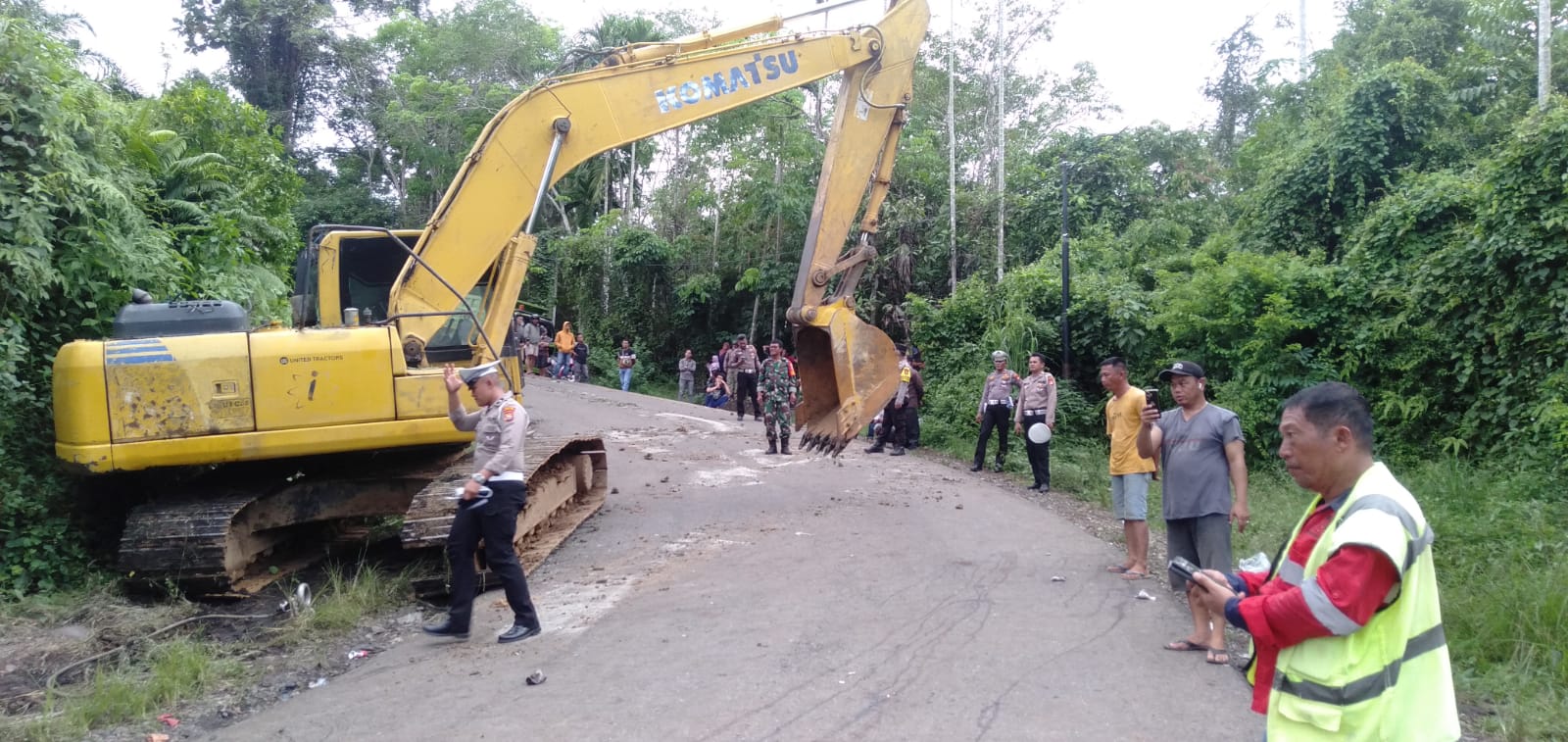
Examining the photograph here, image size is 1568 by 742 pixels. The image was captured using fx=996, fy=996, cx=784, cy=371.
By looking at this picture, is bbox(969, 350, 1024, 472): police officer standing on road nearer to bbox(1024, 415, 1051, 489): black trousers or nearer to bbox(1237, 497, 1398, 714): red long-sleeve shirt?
bbox(1024, 415, 1051, 489): black trousers

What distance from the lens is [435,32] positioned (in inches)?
1419

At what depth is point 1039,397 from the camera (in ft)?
37.6

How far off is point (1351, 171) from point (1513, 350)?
649 centimetres

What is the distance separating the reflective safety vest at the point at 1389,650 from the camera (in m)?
2.36

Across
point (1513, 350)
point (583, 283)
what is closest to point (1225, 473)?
point (1513, 350)

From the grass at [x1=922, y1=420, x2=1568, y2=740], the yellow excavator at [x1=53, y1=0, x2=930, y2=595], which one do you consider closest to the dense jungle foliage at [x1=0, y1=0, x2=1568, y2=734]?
the grass at [x1=922, y1=420, x2=1568, y2=740]

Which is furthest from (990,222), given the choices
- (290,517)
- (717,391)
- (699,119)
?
(290,517)

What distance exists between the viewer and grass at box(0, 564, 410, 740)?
16.0 ft

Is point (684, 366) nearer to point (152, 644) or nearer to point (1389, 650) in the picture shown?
point (152, 644)

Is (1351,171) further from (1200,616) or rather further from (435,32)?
(435,32)

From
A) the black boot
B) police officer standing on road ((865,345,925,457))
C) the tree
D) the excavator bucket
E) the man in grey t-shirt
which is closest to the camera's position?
the man in grey t-shirt

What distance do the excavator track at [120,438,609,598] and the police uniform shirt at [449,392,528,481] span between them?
0.85 metres

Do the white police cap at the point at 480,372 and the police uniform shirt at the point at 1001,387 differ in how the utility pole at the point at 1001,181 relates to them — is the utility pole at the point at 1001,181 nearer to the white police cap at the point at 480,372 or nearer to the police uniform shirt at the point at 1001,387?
the police uniform shirt at the point at 1001,387

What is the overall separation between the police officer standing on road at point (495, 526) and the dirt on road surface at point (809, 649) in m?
0.17
